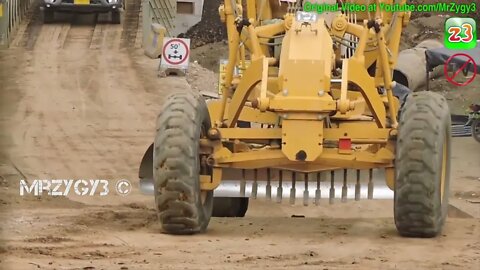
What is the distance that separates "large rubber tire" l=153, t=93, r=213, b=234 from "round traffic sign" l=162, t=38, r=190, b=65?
1476 centimetres

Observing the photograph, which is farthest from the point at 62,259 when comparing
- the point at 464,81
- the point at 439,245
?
the point at 464,81

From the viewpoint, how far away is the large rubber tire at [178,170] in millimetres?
10258

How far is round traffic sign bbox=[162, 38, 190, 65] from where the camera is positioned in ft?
82.9

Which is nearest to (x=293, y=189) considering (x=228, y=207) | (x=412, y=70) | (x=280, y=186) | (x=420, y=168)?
(x=280, y=186)

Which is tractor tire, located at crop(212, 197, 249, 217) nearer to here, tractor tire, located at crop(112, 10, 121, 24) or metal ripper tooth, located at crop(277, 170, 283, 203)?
metal ripper tooth, located at crop(277, 170, 283, 203)

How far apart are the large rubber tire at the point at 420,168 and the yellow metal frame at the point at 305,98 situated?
394mm

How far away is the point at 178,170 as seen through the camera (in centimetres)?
1025

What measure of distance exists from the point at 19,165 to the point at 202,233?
21.5 feet

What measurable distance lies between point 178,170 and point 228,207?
2.53 metres

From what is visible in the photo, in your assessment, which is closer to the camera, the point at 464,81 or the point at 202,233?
the point at 202,233

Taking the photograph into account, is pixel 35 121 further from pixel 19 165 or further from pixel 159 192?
pixel 159 192

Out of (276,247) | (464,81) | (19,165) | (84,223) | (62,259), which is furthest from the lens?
(464,81)

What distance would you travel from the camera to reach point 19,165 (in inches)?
654

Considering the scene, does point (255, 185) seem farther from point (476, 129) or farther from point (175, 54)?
point (175, 54)
